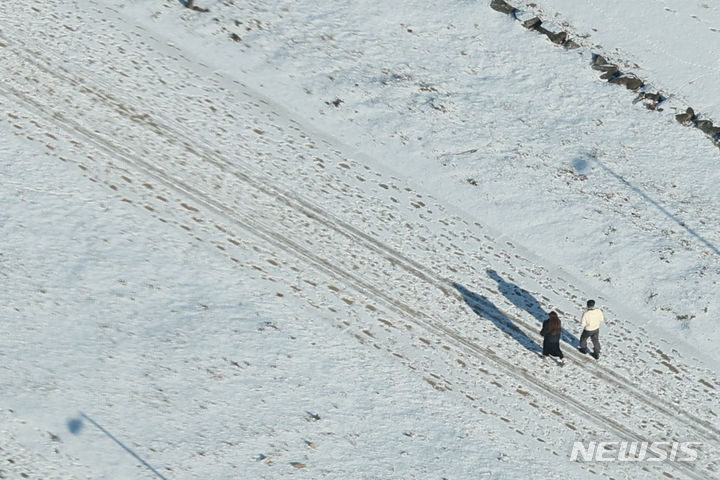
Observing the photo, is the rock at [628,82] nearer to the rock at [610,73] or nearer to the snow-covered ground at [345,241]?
the rock at [610,73]

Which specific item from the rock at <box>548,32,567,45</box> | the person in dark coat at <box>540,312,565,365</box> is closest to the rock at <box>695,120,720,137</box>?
the rock at <box>548,32,567,45</box>

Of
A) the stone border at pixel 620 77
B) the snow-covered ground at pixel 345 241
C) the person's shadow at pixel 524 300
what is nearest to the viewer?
the snow-covered ground at pixel 345 241

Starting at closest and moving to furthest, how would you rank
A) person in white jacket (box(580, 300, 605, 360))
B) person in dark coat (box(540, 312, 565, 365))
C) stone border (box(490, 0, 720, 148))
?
1. person in dark coat (box(540, 312, 565, 365))
2. person in white jacket (box(580, 300, 605, 360))
3. stone border (box(490, 0, 720, 148))

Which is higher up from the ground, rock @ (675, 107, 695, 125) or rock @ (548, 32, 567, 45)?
rock @ (548, 32, 567, 45)

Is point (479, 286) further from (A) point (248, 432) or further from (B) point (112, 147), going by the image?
(B) point (112, 147)

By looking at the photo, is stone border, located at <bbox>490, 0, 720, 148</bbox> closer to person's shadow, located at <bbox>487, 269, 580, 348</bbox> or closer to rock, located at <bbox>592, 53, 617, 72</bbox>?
rock, located at <bbox>592, 53, 617, 72</bbox>

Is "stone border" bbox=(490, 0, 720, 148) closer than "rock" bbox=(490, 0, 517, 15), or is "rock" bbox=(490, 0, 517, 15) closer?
"stone border" bbox=(490, 0, 720, 148)

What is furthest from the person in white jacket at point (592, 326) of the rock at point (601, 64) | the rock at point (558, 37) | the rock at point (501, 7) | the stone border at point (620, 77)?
the rock at point (501, 7)
